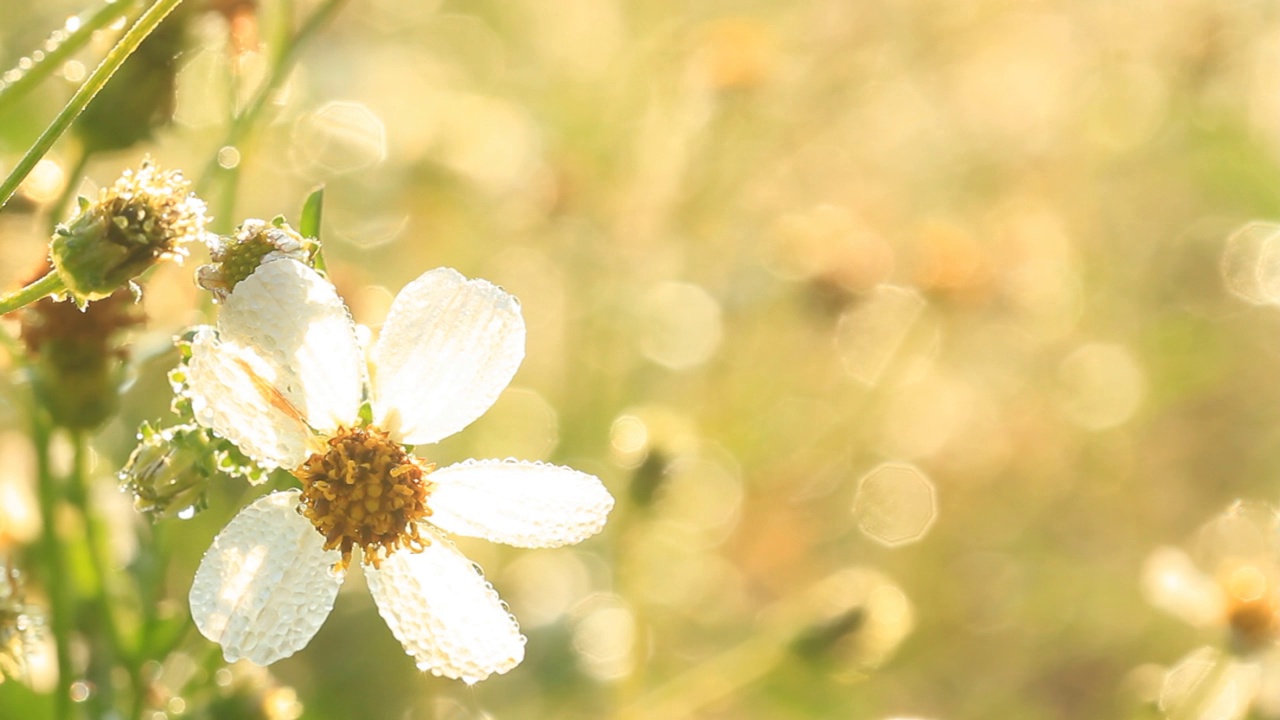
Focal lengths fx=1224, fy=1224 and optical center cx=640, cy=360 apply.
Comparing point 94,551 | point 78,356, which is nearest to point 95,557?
point 94,551

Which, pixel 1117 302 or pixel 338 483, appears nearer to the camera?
pixel 338 483

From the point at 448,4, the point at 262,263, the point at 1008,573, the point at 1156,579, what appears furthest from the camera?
the point at 448,4

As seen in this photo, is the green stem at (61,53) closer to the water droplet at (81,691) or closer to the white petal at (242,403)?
the white petal at (242,403)

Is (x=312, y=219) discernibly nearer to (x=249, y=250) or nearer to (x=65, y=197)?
(x=249, y=250)

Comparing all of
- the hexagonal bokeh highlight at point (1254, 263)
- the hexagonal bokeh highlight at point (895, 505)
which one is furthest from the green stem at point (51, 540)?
the hexagonal bokeh highlight at point (1254, 263)

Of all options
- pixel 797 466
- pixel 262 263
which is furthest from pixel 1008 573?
pixel 262 263

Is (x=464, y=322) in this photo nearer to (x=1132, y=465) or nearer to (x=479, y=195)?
(x=479, y=195)
